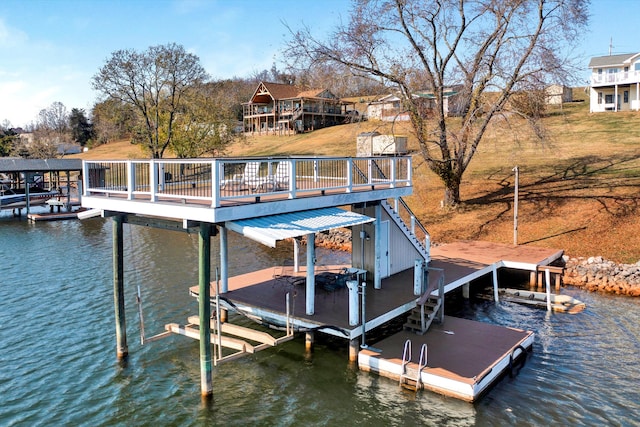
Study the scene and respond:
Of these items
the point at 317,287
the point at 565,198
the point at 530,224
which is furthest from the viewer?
the point at 565,198

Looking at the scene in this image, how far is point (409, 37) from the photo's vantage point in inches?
982

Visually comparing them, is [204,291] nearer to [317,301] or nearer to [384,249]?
[317,301]

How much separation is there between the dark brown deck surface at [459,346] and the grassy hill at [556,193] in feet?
33.3

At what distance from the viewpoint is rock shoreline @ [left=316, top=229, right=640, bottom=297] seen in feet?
61.4

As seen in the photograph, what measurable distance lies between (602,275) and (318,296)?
11788 millimetres

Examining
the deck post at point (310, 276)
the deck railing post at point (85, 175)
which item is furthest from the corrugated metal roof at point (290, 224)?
the deck railing post at point (85, 175)

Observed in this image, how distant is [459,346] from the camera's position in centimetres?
1269

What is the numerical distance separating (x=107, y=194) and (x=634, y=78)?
50.8m

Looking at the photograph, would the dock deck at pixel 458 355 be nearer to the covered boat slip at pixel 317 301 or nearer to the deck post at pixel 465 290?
the covered boat slip at pixel 317 301

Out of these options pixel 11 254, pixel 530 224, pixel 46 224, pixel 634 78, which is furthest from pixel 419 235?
pixel 634 78

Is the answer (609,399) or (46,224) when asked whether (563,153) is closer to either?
(609,399)

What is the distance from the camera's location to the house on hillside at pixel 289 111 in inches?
2749

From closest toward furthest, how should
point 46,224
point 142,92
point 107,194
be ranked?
A: point 107,194 → point 46,224 → point 142,92

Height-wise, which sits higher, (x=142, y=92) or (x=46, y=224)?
(x=142, y=92)
